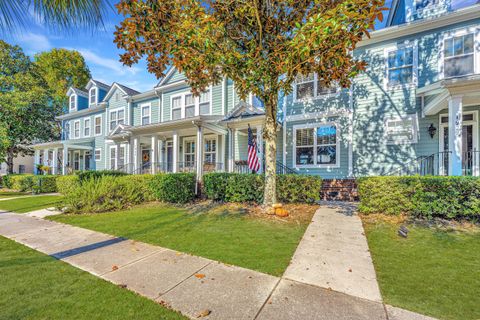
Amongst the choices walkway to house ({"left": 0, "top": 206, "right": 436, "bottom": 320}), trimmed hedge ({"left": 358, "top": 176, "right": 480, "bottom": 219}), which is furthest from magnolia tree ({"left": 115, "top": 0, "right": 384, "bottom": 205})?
walkway to house ({"left": 0, "top": 206, "right": 436, "bottom": 320})

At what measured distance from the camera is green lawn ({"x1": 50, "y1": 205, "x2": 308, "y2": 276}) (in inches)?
153

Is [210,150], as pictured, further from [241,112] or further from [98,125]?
[98,125]

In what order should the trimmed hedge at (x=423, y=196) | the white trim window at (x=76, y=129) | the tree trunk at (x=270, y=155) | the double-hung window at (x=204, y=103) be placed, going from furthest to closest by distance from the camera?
the white trim window at (x=76, y=129) < the double-hung window at (x=204, y=103) < the tree trunk at (x=270, y=155) < the trimmed hedge at (x=423, y=196)

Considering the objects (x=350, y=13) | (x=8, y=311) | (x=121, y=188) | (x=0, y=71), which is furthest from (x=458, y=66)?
(x=0, y=71)

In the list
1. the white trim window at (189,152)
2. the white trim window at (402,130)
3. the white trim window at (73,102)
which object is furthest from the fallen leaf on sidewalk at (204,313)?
the white trim window at (73,102)

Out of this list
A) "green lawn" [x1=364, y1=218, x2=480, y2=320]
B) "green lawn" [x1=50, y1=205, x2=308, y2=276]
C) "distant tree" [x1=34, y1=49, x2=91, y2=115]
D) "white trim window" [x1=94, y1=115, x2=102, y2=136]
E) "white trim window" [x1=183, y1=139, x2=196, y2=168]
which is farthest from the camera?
"distant tree" [x1=34, y1=49, x2=91, y2=115]

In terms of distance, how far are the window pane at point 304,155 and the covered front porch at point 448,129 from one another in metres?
4.05

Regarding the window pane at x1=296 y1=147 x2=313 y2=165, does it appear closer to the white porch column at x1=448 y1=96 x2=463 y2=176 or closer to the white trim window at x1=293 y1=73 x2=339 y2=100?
the white trim window at x1=293 y1=73 x2=339 y2=100

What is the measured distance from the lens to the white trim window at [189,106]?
13.8 metres

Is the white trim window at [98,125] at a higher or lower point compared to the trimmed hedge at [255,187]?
higher

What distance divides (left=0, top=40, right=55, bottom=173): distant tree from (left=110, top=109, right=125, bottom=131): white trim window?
799 centimetres

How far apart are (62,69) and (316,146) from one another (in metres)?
31.5

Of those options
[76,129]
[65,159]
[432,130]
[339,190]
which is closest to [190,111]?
[339,190]

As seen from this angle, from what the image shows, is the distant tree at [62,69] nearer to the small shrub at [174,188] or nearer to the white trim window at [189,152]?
the white trim window at [189,152]
